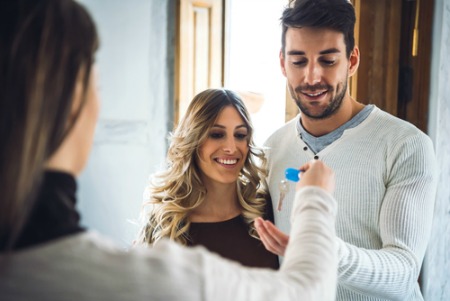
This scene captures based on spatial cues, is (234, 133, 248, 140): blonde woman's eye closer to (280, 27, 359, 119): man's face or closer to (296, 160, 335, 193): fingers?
(280, 27, 359, 119): man's face

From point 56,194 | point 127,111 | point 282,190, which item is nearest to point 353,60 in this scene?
point 282,190

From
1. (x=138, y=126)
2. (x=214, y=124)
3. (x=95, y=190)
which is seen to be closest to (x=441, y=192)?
(x=214, y=124)

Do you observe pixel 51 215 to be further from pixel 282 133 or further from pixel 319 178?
pixel 282 133

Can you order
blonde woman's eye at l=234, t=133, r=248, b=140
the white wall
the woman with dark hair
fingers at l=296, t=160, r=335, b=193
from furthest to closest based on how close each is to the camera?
the white wall → blonde woman's eye at l=234, t=133, r=248, b=140 → fingers at l=296, t=160, r=335, b=193 → the woman with dark hair

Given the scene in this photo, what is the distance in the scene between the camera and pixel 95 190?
1666mm

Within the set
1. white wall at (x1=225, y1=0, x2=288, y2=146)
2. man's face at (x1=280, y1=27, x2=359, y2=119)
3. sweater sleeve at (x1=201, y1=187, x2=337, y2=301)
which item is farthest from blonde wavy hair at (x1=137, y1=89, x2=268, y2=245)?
sweater sleeve at (x1=201, y1=187, x2=337, y2=301)

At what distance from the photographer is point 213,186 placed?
5.36 ft

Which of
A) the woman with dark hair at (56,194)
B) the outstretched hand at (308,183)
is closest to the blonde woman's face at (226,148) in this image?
the outstretched hand at (308,183)

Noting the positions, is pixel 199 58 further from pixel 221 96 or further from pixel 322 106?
pixel 322 106

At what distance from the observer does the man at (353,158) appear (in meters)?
1.14

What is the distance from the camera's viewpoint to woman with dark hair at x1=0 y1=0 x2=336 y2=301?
0.50 metres

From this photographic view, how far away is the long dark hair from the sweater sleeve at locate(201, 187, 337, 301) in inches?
8.8

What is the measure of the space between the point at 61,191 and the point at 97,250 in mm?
86

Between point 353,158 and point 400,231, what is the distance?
26cm
